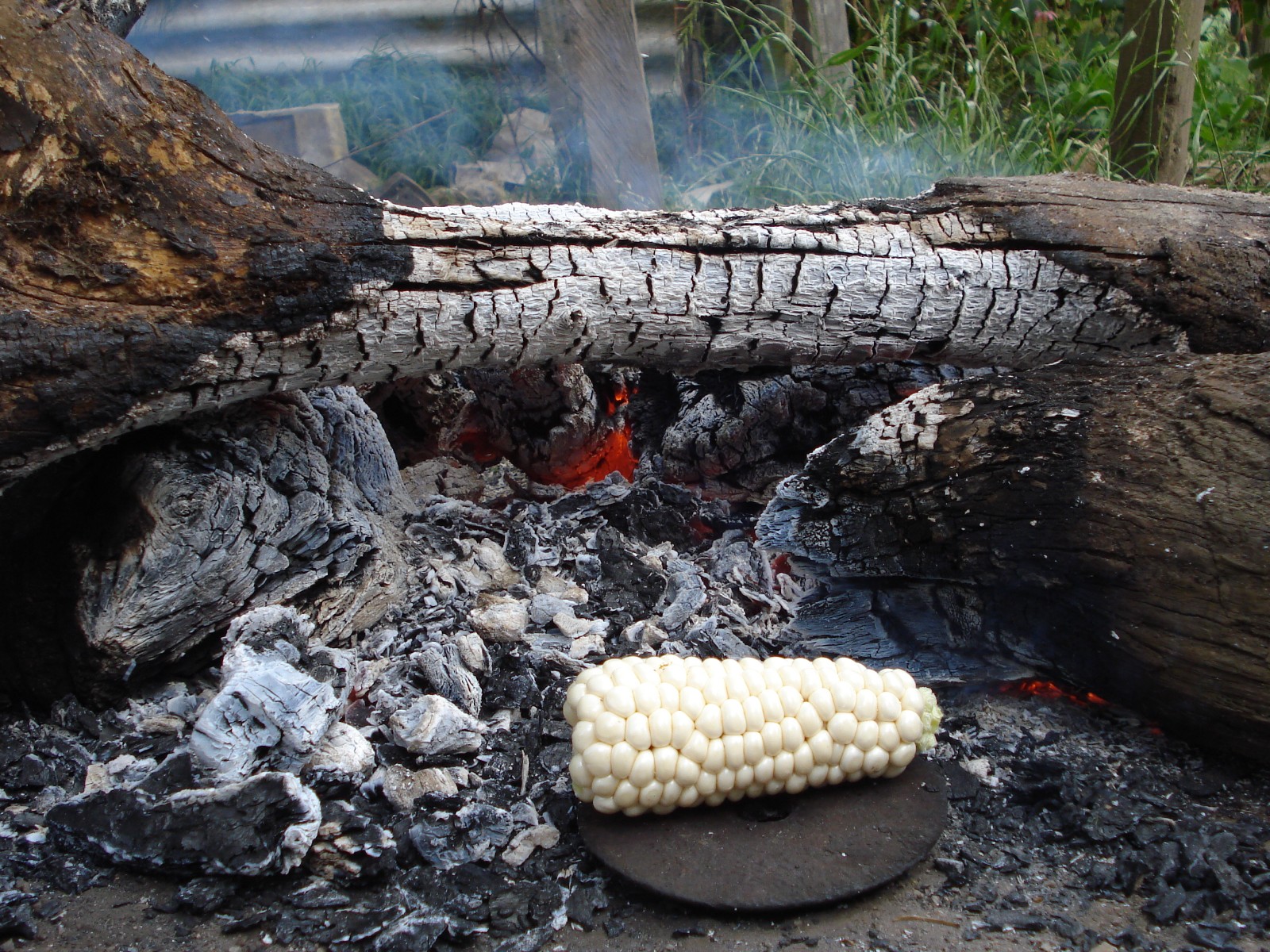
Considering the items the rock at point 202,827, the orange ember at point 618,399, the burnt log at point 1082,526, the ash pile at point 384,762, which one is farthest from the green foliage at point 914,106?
the rock at point 202,827

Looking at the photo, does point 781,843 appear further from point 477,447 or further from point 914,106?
point 914,106

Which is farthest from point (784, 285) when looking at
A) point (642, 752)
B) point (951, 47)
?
point (951, 47)

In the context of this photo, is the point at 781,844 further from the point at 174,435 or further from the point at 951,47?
the point at 951,47

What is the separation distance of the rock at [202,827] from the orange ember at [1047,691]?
1.64m

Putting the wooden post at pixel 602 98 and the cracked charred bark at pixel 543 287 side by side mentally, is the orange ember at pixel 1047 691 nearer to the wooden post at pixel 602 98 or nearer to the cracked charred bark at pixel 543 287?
the cracked charred bark at pixel 543 287

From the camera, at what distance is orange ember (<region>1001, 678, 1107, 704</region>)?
2.15 m

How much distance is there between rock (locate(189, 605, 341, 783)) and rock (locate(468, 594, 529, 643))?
464 millimetres

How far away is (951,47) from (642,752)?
464cm

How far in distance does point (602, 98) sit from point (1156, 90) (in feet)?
8.02

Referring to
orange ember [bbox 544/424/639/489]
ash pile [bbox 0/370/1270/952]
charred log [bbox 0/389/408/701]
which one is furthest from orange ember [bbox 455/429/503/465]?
charred log [bbox 0/389/408/701]

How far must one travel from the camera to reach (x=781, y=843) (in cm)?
169

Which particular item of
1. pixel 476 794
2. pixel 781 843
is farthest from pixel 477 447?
pixel 781 843

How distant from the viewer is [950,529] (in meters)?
2.11

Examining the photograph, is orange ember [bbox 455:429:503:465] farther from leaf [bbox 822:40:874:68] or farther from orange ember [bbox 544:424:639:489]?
leaf [bbox 822:40:874:68]
